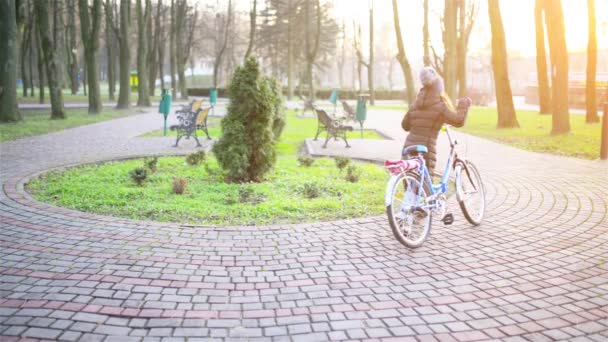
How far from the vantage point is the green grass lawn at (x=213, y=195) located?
6.83m

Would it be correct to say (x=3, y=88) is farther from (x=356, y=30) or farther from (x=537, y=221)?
(x=356, y=30)

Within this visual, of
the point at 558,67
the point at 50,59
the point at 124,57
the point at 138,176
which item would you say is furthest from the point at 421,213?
the point at 124,57

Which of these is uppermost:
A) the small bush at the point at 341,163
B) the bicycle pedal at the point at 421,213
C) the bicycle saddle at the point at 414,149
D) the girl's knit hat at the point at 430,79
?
the girl's knit hat at the point at 430,79

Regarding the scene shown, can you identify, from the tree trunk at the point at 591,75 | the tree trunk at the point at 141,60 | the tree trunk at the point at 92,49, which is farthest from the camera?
the tree trunk at the point at 141,60

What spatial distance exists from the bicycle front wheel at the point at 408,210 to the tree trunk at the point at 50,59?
1866 centimetres

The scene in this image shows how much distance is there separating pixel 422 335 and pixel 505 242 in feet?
8.31

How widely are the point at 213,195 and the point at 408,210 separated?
3354 millimetres

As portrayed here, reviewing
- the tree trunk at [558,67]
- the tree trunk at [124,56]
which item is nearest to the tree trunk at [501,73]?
the tree trunk at [558,67]

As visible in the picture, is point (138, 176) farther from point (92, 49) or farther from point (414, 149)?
point (92, 49)

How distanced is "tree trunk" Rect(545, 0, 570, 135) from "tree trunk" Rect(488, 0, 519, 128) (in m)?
2.07

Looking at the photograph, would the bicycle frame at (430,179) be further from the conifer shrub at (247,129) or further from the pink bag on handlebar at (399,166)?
the conifer shrub at (247,129)

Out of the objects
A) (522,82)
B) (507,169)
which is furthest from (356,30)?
(507,169)

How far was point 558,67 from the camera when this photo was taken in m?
18.0

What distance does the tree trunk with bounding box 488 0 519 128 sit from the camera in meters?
20.2
